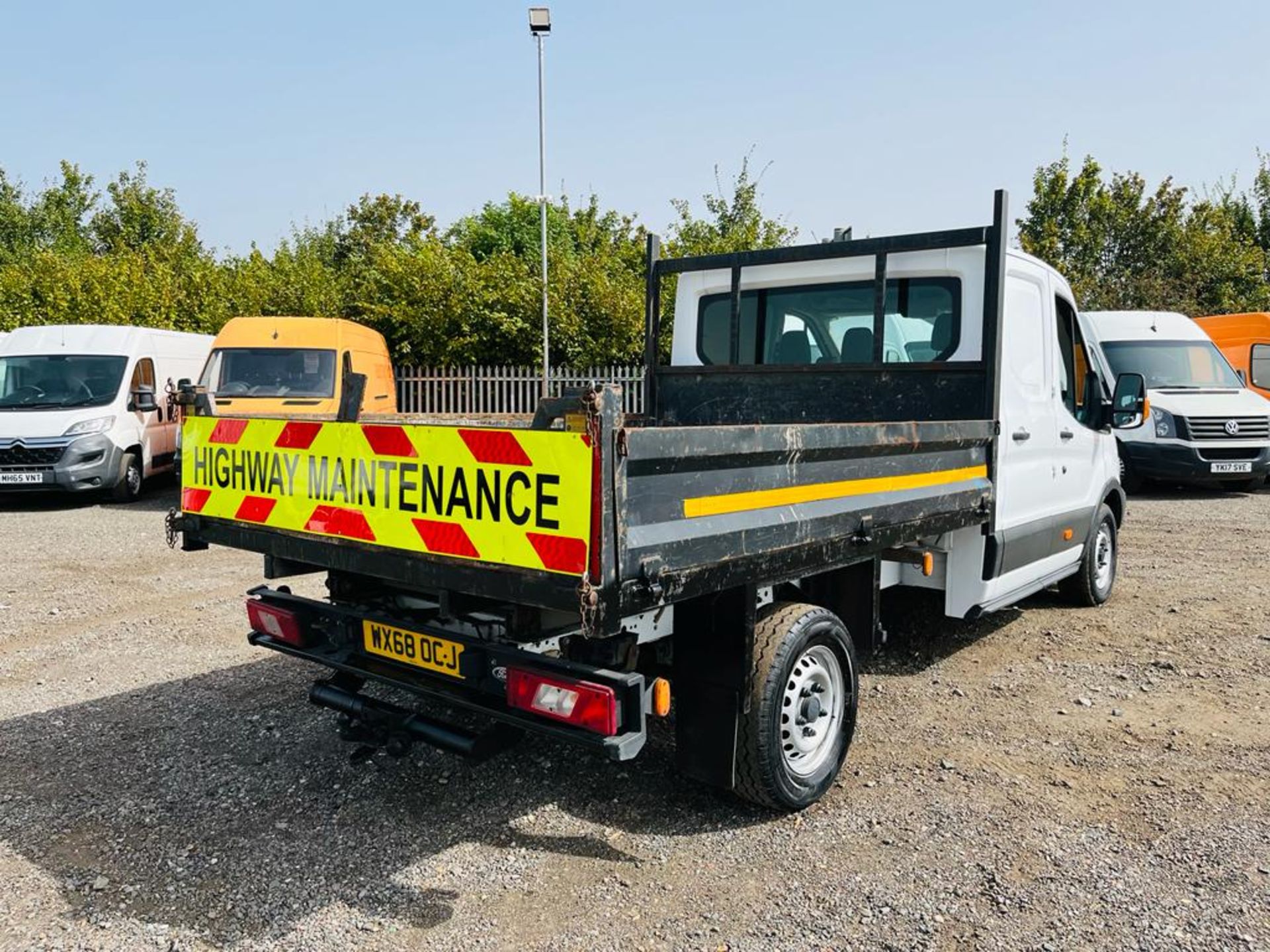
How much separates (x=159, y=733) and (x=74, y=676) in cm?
123

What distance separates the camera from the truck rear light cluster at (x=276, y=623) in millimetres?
3623

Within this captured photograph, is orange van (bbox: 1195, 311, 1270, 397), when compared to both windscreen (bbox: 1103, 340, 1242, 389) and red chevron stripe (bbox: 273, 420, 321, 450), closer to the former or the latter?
windscreen (bbox: 1103, 340, 1242, 389)

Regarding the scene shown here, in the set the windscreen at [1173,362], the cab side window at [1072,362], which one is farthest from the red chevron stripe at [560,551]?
the windscreen at [1173,362]

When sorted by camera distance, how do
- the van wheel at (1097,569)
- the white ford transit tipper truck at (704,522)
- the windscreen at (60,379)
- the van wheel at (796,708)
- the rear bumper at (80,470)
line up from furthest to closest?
the windscreen at (60,379), the rear bumper at (80,470), the van wheel at (1097,569), the van wheel at (796,708), the white ford transit tipper truck at (704,522)

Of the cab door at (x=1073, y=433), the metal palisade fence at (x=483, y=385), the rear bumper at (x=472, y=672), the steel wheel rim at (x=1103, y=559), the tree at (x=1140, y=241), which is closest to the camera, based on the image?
the rear bumper at (x=472, y=672)

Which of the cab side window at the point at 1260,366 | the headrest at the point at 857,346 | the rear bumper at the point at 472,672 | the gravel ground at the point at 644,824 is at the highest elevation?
the cab side window at the point at 1260,366

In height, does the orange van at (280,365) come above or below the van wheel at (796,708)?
above

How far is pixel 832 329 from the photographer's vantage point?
5.10m

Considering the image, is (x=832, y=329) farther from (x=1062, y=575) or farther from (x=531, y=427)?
(x=531, y=427)

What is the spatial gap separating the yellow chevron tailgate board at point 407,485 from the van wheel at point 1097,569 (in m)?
4.83

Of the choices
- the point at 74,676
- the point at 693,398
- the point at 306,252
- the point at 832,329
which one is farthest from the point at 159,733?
the point at 306,252

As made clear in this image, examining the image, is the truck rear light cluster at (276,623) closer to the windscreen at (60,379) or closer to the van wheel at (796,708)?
the van wheel at (796,708)

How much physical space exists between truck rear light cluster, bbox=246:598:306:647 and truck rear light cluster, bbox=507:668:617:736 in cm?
112

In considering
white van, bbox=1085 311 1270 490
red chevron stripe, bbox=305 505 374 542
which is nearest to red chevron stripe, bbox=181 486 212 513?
red chevron stripe, bbox=305 505 374 542
